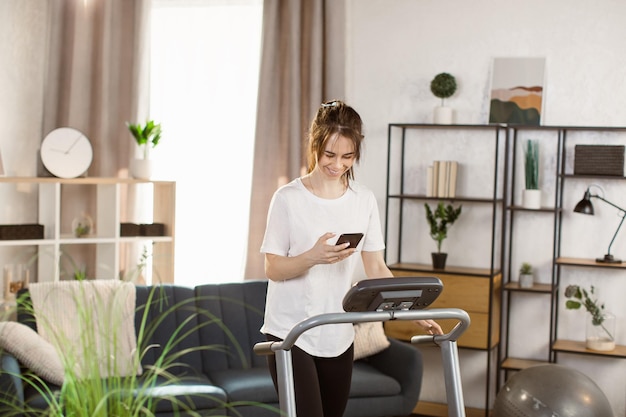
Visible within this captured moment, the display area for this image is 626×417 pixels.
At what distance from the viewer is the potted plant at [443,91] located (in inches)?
199

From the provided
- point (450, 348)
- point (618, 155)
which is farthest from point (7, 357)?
point (618, 155)

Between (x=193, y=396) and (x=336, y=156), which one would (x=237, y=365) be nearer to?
(x=193, y=396)

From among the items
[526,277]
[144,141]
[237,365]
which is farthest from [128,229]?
[526,277]

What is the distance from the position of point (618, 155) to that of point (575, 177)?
253 mm

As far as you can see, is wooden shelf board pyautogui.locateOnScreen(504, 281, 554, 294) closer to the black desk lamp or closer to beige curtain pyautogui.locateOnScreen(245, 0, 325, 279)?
the black desk lamp

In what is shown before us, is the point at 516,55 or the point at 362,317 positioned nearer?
the point at 362,317

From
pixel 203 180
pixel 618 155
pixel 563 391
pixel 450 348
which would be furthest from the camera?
pixel 203 180

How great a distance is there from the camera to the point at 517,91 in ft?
16.5

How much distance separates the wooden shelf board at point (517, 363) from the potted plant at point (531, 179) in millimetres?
891

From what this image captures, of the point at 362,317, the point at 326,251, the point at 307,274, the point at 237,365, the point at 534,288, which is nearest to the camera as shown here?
the point at 362,317

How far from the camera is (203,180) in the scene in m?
5.56

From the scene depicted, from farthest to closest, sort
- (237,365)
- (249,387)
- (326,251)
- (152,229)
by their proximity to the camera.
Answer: (152,229)
(237,365)
(249,387)
(326,251)

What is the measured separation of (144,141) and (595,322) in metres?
2.75

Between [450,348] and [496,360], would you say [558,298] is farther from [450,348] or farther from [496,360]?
[450,348]
